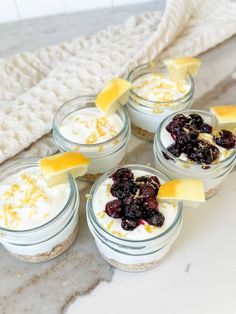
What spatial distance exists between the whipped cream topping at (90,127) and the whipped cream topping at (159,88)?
12 centimetres

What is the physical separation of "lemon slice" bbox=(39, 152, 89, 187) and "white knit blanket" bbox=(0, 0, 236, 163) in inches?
7.9

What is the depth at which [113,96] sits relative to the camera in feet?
3.63

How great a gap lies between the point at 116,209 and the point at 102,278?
0.61 ft

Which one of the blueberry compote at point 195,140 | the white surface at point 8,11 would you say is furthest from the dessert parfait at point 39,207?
the white surface at point 8,11

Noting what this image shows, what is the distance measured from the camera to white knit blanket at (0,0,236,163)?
1163 millimetres

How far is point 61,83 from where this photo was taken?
1.26 metres

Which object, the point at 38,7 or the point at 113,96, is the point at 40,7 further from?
the point at 113,96

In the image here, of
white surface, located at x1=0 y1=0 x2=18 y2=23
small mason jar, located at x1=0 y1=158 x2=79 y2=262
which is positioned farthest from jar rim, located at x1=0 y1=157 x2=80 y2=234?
white surface, located at x1=0 y1=0 x2=18 y2=23

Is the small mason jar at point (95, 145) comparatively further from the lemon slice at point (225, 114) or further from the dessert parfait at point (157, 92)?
the lemon slice at point (225, 114)

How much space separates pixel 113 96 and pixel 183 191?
331 mm

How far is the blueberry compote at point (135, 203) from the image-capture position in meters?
0.87

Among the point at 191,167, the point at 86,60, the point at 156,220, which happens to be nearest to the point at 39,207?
the point at 156,220

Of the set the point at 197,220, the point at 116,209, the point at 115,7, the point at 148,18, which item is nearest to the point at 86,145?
the point at 116,209

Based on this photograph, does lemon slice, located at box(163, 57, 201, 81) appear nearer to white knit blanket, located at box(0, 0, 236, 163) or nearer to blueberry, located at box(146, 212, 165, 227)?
white knit blanket, located at box(0, 0, 236, 163)
